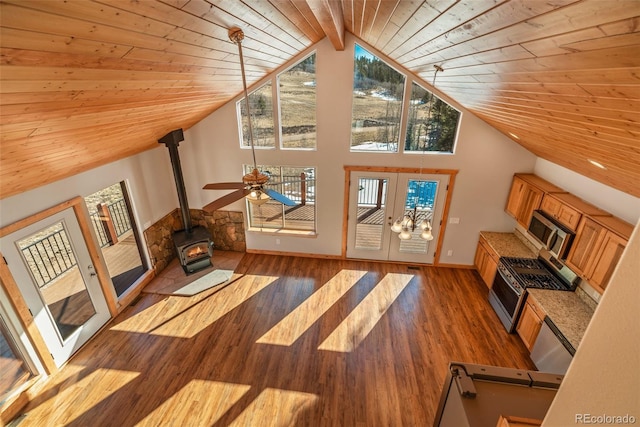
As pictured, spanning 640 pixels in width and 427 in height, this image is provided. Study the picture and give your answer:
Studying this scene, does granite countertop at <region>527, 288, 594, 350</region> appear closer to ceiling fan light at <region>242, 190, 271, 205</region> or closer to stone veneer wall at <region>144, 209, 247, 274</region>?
ceiling fan light at <region>242, 190, 271, 205</region>

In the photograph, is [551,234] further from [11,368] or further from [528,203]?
[11,368]

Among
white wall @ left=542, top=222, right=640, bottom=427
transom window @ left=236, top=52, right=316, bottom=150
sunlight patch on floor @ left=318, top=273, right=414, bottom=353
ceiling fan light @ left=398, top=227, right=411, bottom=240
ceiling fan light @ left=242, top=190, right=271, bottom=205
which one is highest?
transom window @ left=236, top=52, right=316, bottom=150

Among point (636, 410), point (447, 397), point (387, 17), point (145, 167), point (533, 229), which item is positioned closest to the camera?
point (636, 410)

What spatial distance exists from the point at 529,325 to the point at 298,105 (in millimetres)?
5019

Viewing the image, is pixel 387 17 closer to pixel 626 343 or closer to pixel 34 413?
pixel 626 343

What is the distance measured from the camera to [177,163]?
5340 millimetres

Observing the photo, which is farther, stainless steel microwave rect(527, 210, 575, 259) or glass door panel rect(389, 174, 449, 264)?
glass door panel rect(389, 174, 449, 264)

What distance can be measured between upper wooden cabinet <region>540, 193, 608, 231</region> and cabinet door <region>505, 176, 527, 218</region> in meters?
0.58

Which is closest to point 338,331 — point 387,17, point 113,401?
point 113,401

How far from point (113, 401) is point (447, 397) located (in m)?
3.73

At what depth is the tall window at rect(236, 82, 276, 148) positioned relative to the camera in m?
5.46

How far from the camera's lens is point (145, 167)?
5.37 metres

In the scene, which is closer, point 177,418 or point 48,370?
point 177,418

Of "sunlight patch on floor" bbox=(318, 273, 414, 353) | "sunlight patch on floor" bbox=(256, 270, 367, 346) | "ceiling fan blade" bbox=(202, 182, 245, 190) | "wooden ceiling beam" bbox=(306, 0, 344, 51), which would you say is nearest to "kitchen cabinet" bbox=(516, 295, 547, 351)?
"sunlight patch on floor" bbox=(318, 273, 414, 353)
